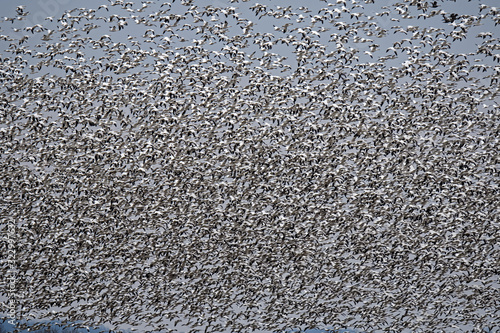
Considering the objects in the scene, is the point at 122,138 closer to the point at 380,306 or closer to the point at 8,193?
the point at 8,193

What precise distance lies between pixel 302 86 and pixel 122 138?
8705mm

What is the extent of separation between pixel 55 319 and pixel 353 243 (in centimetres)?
1437

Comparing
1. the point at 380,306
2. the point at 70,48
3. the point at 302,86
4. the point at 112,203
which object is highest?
the point at 70,48

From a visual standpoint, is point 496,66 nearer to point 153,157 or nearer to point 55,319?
point 153,157

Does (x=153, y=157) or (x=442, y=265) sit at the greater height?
(x=153, y=157)

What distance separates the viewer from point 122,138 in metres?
32.7

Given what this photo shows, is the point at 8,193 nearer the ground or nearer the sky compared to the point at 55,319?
nearer the sky

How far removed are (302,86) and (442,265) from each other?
421 inches

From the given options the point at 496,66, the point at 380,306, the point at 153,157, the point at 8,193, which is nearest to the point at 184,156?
the point at 153,157

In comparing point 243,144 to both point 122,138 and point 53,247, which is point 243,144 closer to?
point 122,138

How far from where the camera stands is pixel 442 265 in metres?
33.1

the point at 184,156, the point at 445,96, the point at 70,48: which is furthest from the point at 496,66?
the point at 70,48

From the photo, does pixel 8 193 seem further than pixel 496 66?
Yes

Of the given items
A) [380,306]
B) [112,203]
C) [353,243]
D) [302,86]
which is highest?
[302,86]
